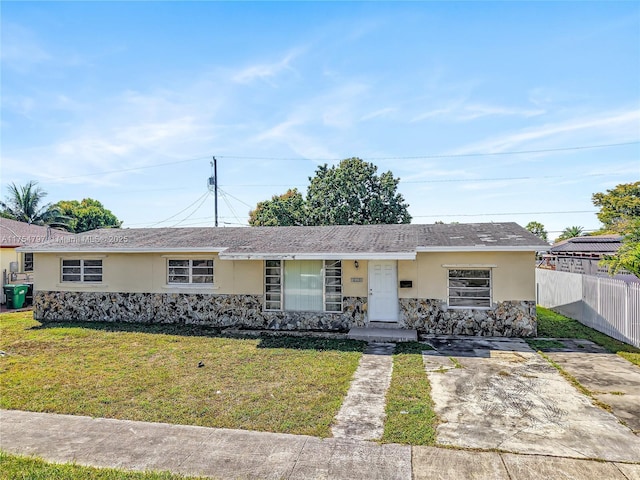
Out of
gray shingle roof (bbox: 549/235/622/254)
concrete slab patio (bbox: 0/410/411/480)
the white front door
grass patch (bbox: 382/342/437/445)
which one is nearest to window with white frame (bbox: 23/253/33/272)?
concrete slab patio (bbox: 0/410/411/480)

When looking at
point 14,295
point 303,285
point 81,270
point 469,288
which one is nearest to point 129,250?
point 81,270

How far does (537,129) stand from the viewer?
17500 millimetres

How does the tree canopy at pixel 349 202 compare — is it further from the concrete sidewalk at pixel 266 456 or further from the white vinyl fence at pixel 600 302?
the concrete sidewalk at pixel 266 456

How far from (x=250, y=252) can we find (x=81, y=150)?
11582 millimetres

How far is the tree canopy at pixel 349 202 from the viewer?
32.8 meters

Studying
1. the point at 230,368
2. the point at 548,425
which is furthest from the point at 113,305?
the point at 548,425

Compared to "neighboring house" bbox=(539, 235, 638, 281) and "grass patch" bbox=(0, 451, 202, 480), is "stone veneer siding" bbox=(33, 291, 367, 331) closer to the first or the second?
"grass patch" bbox=(0, 451, 202, 480)

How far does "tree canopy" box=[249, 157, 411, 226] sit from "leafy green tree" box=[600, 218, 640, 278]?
67.8 feet

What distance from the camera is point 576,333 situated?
38.2 feet

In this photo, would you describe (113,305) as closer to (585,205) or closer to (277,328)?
(277,328)

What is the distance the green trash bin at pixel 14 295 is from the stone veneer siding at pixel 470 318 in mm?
17323

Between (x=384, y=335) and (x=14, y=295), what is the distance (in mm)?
16977

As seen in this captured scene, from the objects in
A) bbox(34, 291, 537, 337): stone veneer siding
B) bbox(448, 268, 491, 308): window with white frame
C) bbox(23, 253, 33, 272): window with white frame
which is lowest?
bbox(34, 291, 537, 337): stone veneer siding

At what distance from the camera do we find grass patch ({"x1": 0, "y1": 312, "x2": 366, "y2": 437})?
6.04 m
